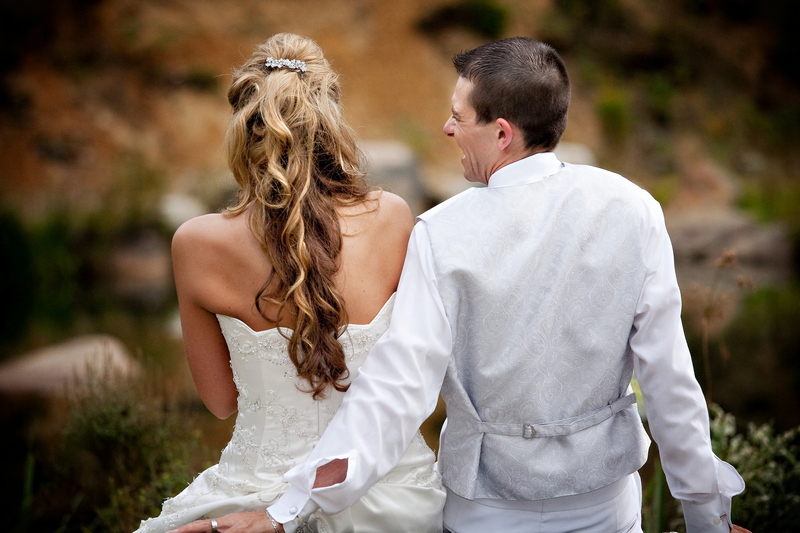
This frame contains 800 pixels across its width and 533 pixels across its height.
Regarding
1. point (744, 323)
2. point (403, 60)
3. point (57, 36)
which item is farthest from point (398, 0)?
point (744, 323)

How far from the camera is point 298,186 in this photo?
5.39 feet

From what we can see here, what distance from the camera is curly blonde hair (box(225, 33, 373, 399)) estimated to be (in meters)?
1.60

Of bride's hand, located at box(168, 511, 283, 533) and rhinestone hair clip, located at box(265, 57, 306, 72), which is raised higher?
rhinestone hair clip, located at box(265, 57, 306, 72)

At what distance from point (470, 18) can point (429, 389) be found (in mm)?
14689

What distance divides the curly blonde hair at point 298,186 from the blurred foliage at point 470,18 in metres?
13.9

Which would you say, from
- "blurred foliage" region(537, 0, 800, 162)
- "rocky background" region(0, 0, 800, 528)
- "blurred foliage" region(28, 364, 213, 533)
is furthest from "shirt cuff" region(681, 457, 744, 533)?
"blurred foliage" region(537, 0, 800, 162)

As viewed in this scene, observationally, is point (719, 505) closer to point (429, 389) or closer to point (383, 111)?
point (429, 389)

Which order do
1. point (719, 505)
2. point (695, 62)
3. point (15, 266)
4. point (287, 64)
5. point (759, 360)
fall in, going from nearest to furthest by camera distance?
point (719, 505) < point (287, 64) < point (759, 360) < point (15, 266) < point (695, 62)

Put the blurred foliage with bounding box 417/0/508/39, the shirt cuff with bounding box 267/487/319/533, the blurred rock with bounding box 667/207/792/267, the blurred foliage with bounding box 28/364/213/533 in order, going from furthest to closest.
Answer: the blurred foliage with bounding box 417/0/508/39
the blurred rock with bounding box 667/207/792/267
the blurred foliage with bounding box 28/364/213/533
the shirt cuff with bounding box 267/487/319/533

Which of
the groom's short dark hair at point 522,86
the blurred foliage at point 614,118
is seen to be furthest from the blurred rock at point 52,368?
the blurred foliage at point 614,118

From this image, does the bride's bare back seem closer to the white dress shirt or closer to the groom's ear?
the white dress shirt

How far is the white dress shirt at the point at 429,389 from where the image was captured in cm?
144

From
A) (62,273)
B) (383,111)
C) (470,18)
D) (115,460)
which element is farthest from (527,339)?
(470,18)

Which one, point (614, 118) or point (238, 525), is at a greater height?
point (238, 525)
